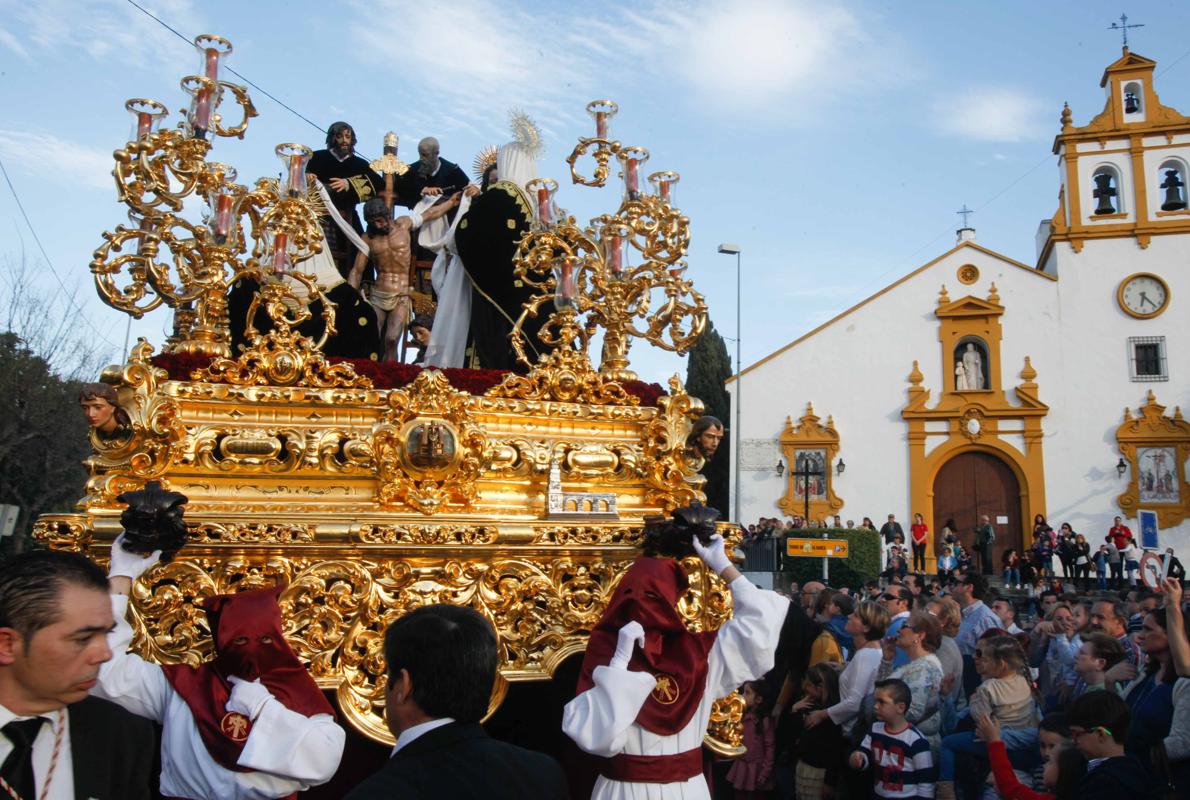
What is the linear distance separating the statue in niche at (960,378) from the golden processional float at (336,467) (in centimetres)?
2373

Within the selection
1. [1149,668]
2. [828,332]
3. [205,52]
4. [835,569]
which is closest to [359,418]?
[205,52]

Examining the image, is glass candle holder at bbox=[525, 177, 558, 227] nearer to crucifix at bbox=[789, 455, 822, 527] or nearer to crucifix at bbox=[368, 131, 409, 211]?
crucifix at bbox=[368, 131, 409, 211]

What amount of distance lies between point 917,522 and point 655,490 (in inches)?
818

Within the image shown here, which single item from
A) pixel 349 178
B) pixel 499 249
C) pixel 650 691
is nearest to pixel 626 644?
pixel 650 691

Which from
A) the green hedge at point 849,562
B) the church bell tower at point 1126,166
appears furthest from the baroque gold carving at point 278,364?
the church bell tower at point 1126,166

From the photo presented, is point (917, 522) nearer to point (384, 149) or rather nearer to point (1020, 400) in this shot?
point (1020, 400)

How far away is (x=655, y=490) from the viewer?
4.86 metres

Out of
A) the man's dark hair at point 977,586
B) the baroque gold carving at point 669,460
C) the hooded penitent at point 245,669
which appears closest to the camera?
the hooded penitent at point 245,669

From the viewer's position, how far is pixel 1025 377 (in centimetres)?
2612

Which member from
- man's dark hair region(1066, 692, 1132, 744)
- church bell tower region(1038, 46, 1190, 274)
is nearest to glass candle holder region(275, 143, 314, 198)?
man's dark hair region(1066, 692, 1132, 744)

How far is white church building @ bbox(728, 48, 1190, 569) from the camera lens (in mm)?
25312

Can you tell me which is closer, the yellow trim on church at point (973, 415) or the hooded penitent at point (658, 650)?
the hooded penitent at point (658, 650)

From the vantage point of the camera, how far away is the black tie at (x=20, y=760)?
1.77m

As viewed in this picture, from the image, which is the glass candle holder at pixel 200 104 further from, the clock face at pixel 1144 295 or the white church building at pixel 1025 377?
the clock face at pixel 1144 295
